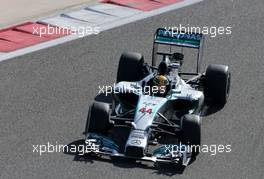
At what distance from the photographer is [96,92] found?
17.3m

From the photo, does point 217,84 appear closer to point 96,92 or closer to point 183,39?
point 183,39

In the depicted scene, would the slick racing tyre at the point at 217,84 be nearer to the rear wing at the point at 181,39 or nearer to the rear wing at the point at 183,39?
the rear wing at the point at 181,39

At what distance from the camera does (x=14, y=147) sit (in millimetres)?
15055

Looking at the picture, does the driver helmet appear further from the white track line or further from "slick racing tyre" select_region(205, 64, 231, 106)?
the white track line

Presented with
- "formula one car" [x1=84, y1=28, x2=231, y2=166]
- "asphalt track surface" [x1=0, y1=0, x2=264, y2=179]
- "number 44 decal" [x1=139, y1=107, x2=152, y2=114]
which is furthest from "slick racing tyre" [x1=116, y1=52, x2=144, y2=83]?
"number 44 decal" [x1=139, y1=107, x2=152, y2=114]

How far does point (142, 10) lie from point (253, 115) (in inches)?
239

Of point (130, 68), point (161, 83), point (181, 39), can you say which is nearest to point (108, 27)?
point (130, 68)

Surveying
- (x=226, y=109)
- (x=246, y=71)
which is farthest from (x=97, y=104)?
(x=246, y=71)

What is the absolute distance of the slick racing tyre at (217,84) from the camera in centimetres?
1653

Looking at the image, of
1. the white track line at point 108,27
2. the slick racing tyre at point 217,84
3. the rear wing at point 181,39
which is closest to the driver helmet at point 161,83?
the slick racing tyre at point 217,84

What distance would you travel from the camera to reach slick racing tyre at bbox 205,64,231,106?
16531 mm

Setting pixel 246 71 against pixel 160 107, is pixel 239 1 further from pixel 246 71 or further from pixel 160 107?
pixel 160 107

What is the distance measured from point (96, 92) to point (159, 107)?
2.35 meters

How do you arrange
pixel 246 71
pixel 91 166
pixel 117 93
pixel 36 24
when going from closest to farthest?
pixel 91 166, pixel 117 93, pixel 246 71, pixel 36 24
